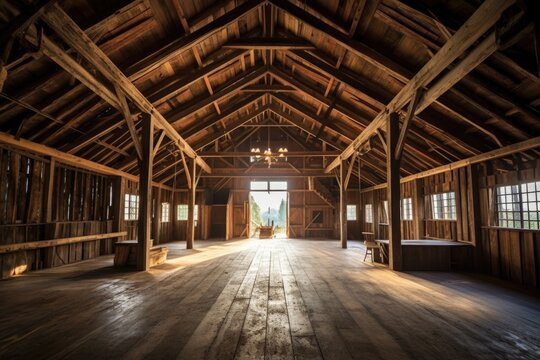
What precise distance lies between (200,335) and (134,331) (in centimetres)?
76

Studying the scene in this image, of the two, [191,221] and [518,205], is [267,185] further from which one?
[518,205]

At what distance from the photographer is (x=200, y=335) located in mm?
2854

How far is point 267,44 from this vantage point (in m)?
6.85

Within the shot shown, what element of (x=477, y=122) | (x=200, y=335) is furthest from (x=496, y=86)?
(x=200, y=335)

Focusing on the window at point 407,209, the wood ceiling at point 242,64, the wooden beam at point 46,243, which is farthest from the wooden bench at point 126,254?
the window at point 407,209

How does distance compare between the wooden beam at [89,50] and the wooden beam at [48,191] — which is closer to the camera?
the wooden beam at [89,50]

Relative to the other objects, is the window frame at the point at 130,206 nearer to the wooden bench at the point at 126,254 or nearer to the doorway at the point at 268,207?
the wooden bench at the point at 126,254

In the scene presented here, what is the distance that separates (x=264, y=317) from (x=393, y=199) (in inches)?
179

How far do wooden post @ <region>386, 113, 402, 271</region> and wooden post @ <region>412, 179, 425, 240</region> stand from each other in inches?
168

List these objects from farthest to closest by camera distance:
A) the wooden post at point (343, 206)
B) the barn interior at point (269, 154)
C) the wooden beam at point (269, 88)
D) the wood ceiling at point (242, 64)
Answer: the wooden post at point (343, 206) → the wooden beam at point (269, 88) → the wood ceiling at point (242, 64) → the barn interior at point (269, 154)

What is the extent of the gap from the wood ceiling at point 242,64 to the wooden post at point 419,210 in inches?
55.5

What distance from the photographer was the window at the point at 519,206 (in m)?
5.55

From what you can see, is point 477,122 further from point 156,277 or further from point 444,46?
point 156,277

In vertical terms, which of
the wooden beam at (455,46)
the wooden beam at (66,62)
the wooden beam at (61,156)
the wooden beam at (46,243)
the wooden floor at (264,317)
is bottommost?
the wooden floor at (264,317)
